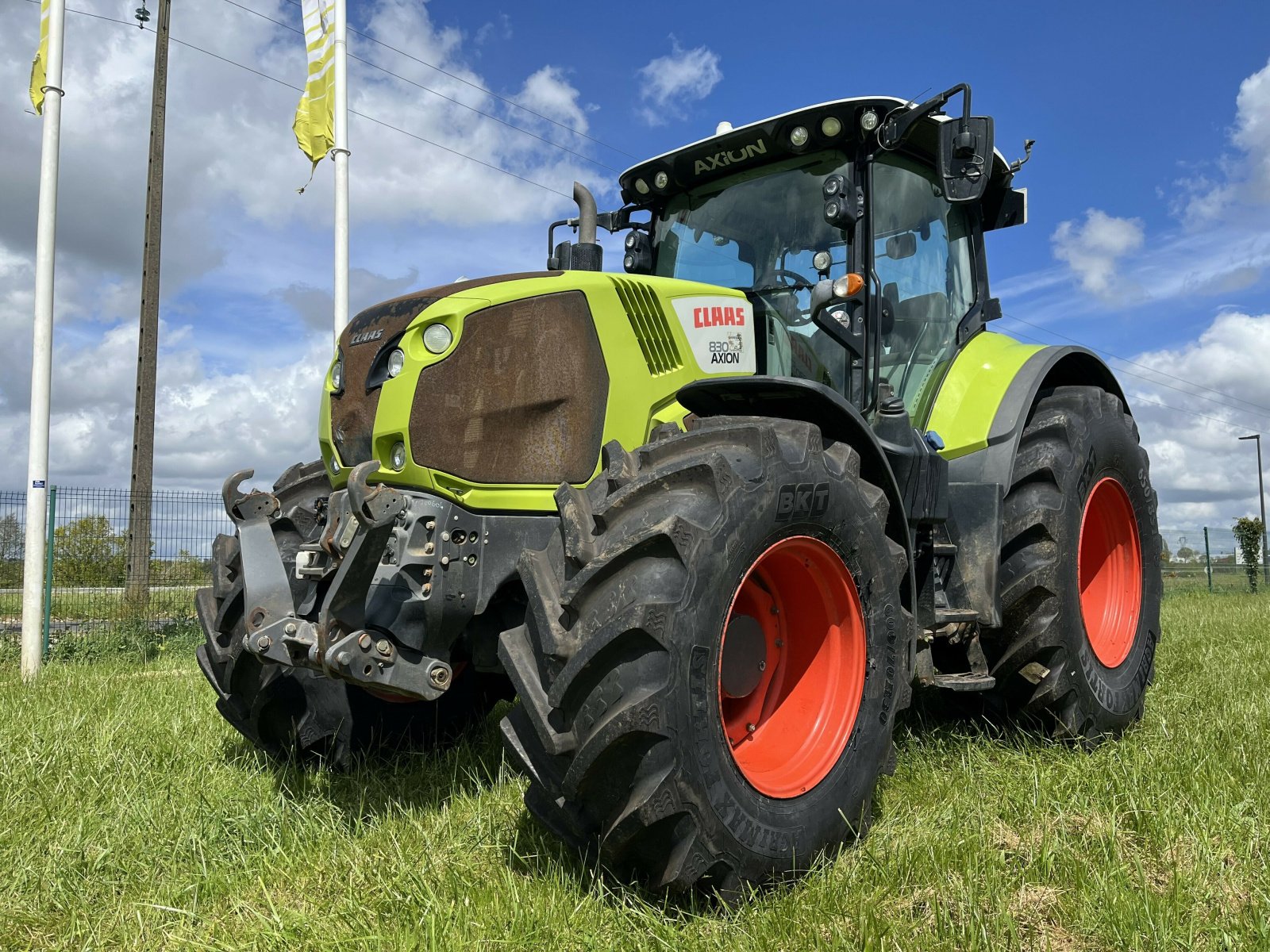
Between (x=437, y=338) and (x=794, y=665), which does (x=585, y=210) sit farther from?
(x=794, y=665)

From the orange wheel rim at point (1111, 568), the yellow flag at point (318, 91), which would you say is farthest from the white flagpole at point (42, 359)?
the orange wheel rim at point (1111, 568)

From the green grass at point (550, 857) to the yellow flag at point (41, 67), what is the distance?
5904 millimetres

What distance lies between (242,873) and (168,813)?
0.73m

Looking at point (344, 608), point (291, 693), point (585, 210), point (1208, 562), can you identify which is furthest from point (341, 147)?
point (1208, 562)

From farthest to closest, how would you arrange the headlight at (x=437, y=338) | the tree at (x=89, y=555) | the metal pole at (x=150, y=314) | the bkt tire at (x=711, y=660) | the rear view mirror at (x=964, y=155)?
the metal pole at (x=150, y=314), the tree at (x=89, y=555), the rear view mirror at (x=964, y=155), the headlight at (x=437, y=338), the bkt tire at (x=711, y=660)

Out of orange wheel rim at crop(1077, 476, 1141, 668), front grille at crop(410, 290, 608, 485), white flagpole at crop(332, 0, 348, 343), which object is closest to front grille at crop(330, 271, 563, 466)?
front grille at crop(410, 290, 608, 485)

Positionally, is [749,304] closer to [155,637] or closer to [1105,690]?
[1105,690]

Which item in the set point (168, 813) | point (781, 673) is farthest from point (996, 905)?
point (168, 813)

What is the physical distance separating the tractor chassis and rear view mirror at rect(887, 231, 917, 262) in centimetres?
213

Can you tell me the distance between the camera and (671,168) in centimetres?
462

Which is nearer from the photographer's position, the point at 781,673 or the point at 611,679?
the point at 611,679

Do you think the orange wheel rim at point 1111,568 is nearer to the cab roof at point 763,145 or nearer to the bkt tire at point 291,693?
the cab roof at point 763,145

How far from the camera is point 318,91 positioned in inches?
360

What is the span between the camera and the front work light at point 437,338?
128 inches
